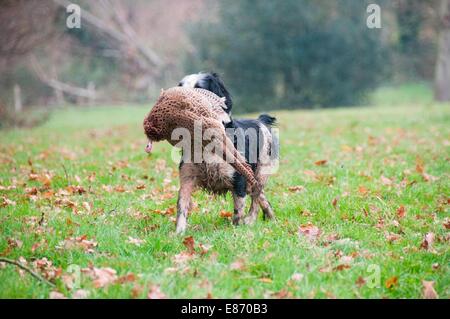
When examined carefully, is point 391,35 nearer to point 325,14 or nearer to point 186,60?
point 325,14

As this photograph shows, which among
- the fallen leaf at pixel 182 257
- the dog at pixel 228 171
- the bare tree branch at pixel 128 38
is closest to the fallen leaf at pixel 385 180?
the dog at pixel 228 171

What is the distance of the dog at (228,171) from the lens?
5148 millimetres

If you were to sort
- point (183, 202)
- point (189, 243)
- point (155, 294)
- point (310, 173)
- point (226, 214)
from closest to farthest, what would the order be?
point (155, 294) < point (189, 243) < point (183, 202) < point (226, 214) < point (310, 173)

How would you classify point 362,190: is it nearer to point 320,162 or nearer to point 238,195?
point 320,162

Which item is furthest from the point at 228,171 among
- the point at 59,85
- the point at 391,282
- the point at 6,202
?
the point at 59,85

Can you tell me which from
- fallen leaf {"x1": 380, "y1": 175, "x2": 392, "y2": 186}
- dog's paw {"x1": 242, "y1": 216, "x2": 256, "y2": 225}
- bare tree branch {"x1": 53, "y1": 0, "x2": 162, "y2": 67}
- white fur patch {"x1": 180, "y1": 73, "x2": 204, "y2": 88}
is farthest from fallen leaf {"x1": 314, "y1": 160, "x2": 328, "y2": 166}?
bare tree branch {"x1": 53, "y1": 0, "x2": 162, "y2": 67}

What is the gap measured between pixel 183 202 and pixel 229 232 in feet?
1.78

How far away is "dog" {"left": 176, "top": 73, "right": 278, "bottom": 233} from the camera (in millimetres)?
5148

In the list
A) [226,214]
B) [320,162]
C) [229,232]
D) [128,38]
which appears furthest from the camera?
[128,38]

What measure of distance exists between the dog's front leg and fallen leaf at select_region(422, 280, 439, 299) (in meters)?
2.23

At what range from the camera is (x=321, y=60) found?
25000mm

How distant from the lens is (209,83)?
5.23 m
